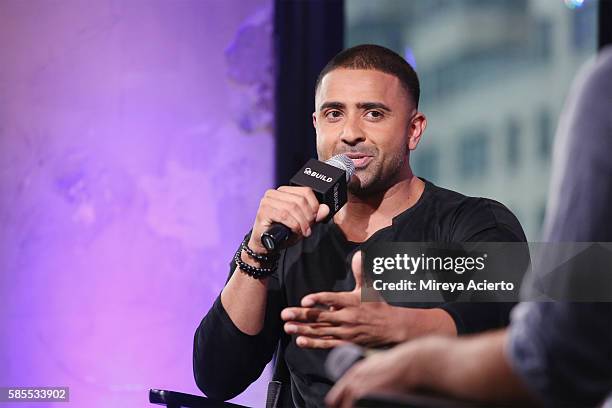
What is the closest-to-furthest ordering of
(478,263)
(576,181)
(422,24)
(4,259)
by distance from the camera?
1. (576,181)
2. (478,263)
3. (4,259)
4. (422,24)

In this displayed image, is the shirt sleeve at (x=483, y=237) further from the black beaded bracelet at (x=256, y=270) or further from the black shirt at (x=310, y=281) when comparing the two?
the black beaded bracelet at (x=256, y=270)

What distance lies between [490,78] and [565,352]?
204 cm

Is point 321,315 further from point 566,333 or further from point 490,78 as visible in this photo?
point 490,78

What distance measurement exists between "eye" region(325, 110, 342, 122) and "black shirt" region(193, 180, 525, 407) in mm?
217

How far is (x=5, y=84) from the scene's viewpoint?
8.18 feet

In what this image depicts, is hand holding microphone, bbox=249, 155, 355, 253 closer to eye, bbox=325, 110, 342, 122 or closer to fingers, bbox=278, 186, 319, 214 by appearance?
fingers, bbox=278, 186, 319, 214

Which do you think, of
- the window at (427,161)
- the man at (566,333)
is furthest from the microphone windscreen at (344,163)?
the window at (427,161)

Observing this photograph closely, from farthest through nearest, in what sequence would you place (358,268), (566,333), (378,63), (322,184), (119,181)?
(119,181) → (378,63) → (322,184) → (358,268) → (566,333)

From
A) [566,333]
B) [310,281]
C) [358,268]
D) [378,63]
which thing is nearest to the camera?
[566,333]

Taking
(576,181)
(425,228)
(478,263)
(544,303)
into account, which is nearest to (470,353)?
(544,303)

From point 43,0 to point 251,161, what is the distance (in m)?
0.74

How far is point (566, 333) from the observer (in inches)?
31.2

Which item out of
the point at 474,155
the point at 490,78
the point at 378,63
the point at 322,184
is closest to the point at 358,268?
the point at 322,184

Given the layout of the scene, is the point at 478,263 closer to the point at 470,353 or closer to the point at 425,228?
the point at 425,228
